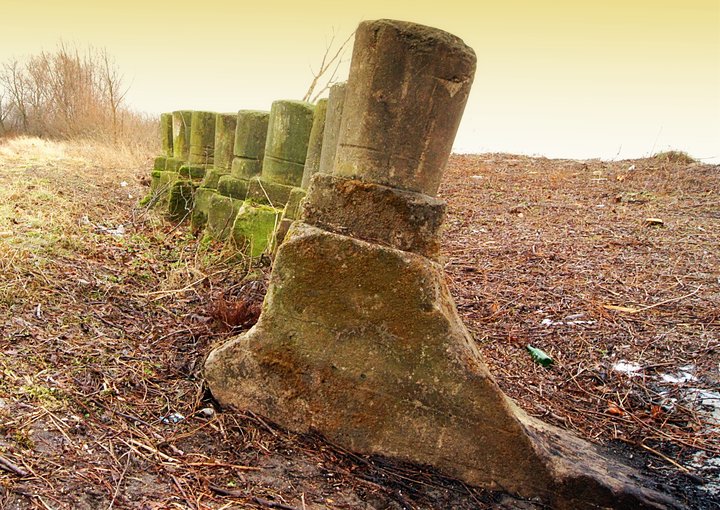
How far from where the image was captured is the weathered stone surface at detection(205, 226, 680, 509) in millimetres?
2402

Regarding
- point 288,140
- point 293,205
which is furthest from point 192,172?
point 293,205

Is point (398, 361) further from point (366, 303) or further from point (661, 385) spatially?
point (661, 385)

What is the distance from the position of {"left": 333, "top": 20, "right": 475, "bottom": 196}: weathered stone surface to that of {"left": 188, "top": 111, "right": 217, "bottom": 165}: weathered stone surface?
18.0ft

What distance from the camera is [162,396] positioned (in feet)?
8.61

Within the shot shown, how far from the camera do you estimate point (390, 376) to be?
248cm

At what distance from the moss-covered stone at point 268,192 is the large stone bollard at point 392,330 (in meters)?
2.75

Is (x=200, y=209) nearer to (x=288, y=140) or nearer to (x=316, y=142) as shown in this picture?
(x=288, y=140)

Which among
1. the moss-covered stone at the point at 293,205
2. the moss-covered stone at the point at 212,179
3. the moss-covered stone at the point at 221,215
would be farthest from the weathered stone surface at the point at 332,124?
the moss-covered stone at the point at 212,179

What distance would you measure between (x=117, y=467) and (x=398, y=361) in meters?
1.22

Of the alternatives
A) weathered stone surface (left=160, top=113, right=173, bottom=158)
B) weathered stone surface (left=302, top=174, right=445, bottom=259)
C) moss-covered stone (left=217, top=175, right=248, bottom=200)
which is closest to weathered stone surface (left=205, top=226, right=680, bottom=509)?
weathered stone surface (left=302, top=174, right=445, bottom=259)

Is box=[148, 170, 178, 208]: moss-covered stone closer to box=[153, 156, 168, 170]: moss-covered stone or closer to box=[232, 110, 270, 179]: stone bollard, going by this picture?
box=[153, 156, 168, 170]: moss-covered stone

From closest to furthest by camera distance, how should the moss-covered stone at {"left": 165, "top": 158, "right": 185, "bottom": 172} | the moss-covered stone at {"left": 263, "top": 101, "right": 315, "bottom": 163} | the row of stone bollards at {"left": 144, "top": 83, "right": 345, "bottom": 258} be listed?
the row of stone bollards at {"left": 144, "top": 83, "right": 345, "bottom": 258} < the moss-covered stone at {"left": 263, "top": 101, "right": 315, "bottom": 163} < the moss-covered stone at {"left": 165, "top": 158, "right": 185, "bottom": 172}

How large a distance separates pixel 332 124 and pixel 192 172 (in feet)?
12.3

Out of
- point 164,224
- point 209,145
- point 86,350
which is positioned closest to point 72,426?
point 86,350
